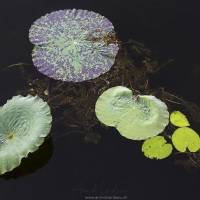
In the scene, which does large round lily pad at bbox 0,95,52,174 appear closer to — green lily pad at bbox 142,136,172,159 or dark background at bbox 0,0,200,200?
dark background at bbox 0,0,200,200

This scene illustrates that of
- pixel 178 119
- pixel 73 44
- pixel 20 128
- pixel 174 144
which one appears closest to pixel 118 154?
pixel 174 144

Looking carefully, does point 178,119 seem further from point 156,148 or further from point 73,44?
point 73,44

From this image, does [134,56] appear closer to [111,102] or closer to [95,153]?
[111,102]

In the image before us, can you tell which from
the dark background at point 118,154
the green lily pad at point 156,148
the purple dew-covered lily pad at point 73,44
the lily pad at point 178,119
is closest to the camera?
the dark background at point 118,154

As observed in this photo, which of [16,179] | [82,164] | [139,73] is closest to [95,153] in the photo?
[82,164]

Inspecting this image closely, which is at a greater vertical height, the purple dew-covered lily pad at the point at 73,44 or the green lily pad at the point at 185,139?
the purple dew-covered lily pad at the point at 73,44

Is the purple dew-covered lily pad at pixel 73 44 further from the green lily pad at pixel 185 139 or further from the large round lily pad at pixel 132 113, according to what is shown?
the green lily pad at pixel 185 139

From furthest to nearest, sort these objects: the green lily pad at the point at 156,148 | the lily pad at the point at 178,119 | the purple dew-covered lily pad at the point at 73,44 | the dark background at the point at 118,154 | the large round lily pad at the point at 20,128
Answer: the purple dew-covered lily pad at the point at 73,44
the lily pad at the point at 178,119
the green lily pad at the point at 156,148
the dark background at the point at 118,154
the large round lily pad at the point at 20,128

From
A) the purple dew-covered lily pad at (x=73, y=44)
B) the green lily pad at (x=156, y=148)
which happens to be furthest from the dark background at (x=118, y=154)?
the purple dew-covered lily pad at (x=73, y=44)
